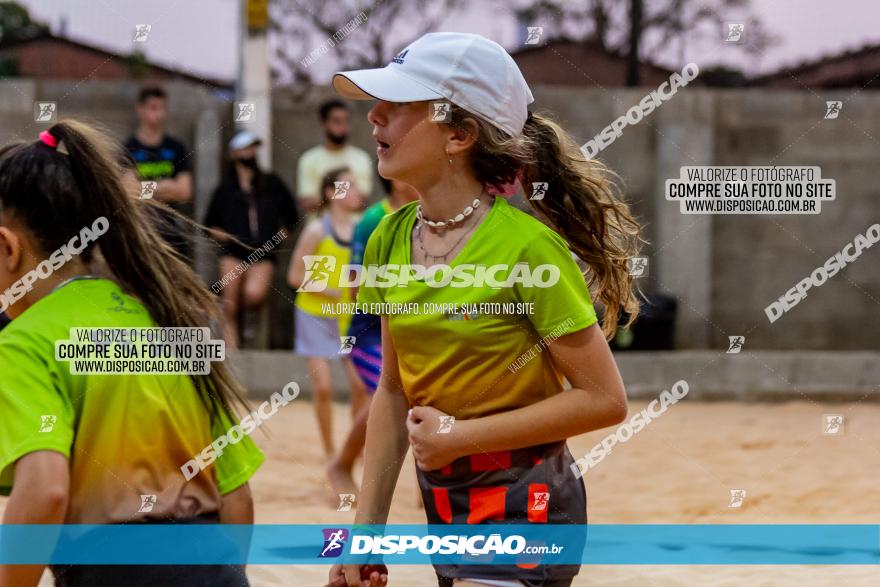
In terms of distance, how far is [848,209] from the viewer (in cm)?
970

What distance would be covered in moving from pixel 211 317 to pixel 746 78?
8109 millimetres

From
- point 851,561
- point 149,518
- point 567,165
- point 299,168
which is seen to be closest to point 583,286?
point 567,165

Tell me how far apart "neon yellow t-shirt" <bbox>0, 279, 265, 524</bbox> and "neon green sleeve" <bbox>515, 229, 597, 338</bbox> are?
0.65m

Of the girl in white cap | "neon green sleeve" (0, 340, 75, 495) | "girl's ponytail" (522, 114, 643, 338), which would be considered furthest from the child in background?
"neon green sleeve" (0, 340, 75, 495)

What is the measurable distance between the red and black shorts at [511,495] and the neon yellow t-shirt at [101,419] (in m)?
0.50

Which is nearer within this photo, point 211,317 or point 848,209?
point 211,317

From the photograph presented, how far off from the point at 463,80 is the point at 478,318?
48 cm

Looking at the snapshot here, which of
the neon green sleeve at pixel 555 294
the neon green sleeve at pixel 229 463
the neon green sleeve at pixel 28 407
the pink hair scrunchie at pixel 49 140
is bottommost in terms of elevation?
the neon green sleeve at pixel 229 463

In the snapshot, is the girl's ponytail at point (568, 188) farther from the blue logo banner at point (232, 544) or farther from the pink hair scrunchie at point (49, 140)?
the pink hair scrunchie at point (49, 140)

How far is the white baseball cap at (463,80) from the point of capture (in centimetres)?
247

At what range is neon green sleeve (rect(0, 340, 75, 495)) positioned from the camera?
1.97m

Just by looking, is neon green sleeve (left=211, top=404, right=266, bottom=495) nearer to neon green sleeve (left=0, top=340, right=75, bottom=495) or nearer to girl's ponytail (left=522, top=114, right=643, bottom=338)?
neon green sleeve (left=0, top=340, right=75, bottom=495)

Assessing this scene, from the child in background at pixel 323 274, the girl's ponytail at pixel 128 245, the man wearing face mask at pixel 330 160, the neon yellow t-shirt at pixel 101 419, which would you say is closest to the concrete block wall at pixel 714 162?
the man wearing face mask at pixel 330 160

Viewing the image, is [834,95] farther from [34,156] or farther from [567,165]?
[34,156]
